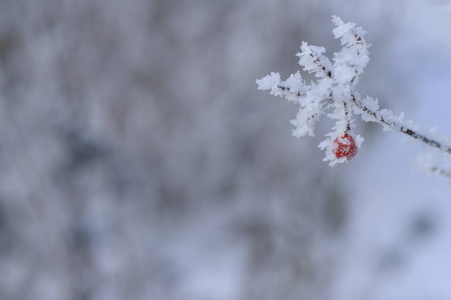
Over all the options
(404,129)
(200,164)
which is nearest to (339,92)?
(404,129)

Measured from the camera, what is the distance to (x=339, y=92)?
0.51 metres

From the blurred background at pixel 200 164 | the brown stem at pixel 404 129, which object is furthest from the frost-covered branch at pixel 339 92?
the blurred background at pixel 200 164

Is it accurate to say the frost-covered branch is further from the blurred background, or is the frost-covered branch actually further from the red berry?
the blurred background

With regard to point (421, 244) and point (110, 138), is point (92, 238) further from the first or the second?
point (421, 244)

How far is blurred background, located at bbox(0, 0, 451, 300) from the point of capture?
327 centimetres

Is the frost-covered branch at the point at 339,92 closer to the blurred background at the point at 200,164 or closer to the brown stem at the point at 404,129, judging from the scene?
the brown stem at the point at 404,129

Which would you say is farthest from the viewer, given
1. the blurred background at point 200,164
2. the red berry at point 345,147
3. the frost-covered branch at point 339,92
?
the blurred background at point 200,164

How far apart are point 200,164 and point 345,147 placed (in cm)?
364

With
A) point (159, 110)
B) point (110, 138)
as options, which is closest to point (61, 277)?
point (110, 138)

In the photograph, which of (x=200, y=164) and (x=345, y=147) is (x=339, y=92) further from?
(x=200, y=164)

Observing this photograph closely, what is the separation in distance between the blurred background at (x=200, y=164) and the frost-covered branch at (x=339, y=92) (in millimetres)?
2397

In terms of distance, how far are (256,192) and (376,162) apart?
132cm

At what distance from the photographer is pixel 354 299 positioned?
3596mm

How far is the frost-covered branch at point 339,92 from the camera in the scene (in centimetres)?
50
